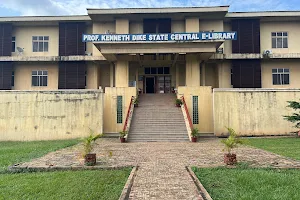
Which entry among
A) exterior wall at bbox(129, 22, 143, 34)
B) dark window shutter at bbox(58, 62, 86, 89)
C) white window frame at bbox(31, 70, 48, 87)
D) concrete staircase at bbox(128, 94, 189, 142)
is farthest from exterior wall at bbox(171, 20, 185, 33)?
white window frame at bbox(31, 70, 48, 87)

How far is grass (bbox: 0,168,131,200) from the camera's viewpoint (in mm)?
5562

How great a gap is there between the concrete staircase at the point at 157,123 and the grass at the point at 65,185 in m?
8.71

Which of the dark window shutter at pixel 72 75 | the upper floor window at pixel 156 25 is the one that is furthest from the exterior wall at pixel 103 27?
the dark window shutter at pixel 72 75

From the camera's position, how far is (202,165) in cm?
835

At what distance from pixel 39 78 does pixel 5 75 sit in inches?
119

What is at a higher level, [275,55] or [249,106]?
[275,55]

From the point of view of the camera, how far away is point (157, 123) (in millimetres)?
17922

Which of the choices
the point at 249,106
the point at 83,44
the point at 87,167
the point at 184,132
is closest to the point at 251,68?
the point at 249,106

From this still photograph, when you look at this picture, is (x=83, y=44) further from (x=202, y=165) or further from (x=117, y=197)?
(x=117, y=197)

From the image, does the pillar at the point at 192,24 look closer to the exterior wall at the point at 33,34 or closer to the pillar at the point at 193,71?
the pillar at the point at 193,71

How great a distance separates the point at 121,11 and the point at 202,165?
63.6ft

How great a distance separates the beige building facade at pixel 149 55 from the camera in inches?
962

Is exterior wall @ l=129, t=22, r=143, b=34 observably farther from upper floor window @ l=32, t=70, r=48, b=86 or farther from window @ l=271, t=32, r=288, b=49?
window @ l=271, t=32, r=288, b=49

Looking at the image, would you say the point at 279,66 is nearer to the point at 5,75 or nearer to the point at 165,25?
the point at 165,25
